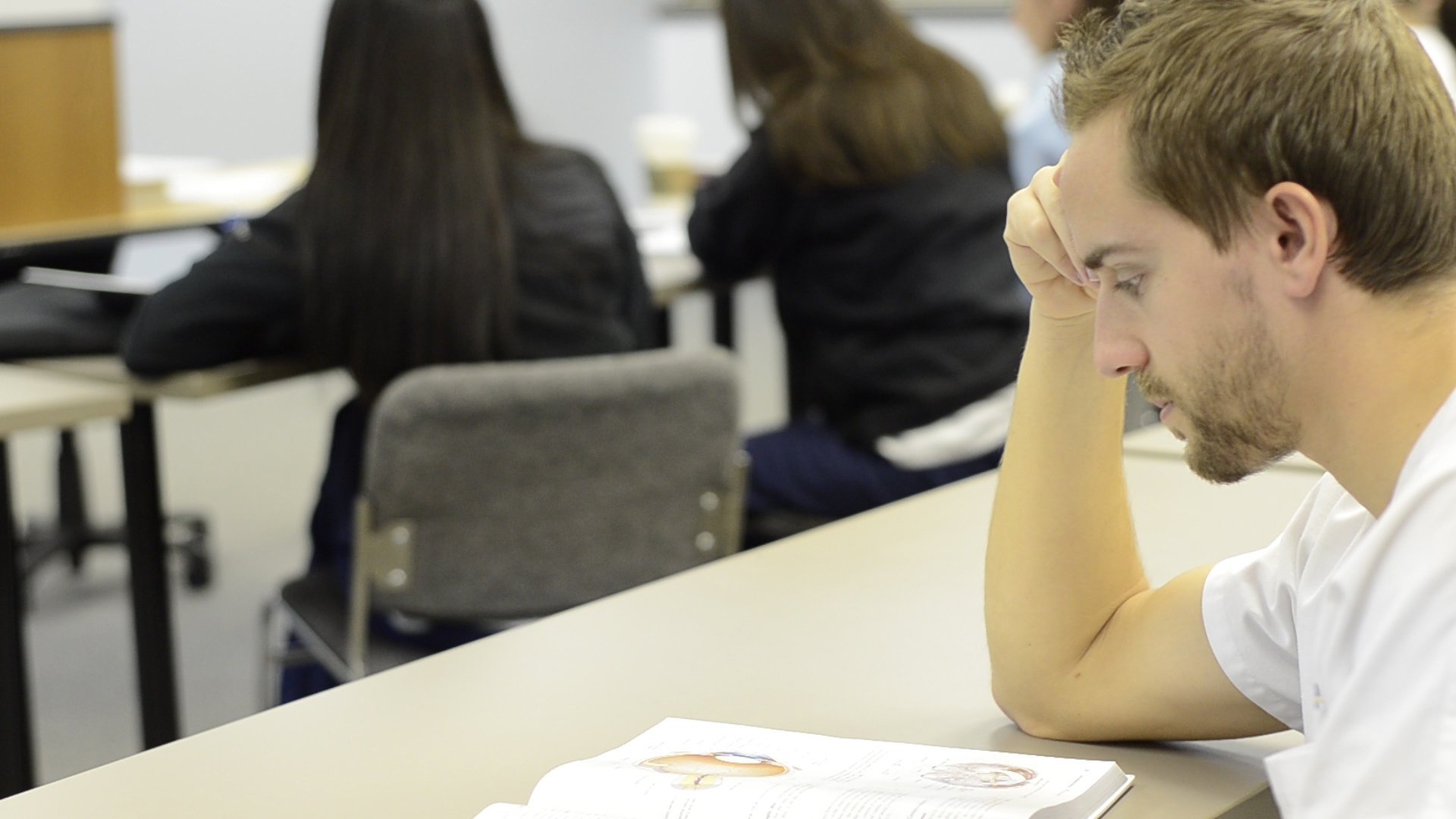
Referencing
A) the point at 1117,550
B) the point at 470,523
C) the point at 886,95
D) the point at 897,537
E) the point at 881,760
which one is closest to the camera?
the point at 881,760

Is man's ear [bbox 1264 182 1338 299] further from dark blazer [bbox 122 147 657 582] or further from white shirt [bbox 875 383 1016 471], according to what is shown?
white shirt [bbox 875 383 1016 471]

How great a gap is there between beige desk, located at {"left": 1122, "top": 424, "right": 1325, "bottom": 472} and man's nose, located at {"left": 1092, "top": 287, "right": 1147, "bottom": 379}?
0.80 metres

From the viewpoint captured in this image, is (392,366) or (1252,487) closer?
(1252,487)

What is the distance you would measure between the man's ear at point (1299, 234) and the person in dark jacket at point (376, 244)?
→ 4.85ft

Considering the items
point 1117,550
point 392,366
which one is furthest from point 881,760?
point 392,366

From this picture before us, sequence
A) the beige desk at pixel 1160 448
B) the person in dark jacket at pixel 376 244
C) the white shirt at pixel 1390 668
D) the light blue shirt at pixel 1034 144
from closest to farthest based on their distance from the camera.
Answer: the white shirt at pixel 1390 668
the beige desk at pixel 1160 448
the person in dark jacket at pixel 376 244
the light blue shirt at pixel 1034 144

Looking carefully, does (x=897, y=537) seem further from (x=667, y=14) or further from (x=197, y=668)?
(x=667, y=14)

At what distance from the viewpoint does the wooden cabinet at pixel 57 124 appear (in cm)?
295

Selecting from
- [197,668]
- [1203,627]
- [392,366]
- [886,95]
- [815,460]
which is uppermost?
[886,95]

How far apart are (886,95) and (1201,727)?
165 cm

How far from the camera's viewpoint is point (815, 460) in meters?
2.56

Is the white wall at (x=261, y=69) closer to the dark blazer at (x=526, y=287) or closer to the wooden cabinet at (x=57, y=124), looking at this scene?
the wooden cabinet at (x=57, y=124)

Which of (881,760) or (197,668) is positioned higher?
(881,760)

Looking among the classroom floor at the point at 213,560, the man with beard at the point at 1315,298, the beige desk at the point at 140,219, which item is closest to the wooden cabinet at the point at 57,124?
the beige desk at the point at 140,219
